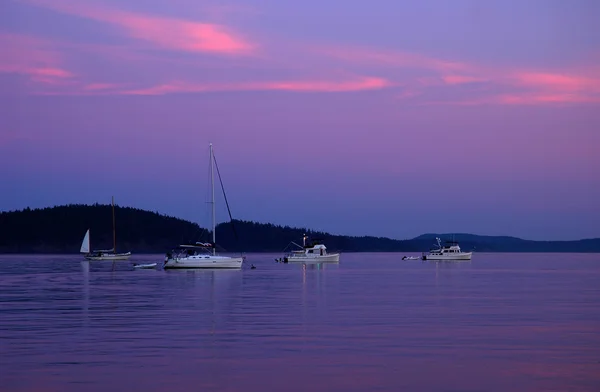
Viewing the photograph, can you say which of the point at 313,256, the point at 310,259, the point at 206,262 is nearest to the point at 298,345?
the point at 206,262

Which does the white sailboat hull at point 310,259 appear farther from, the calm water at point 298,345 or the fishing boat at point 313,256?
the calm water at point 298,345

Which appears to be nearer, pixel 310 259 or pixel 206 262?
pixel 206 262

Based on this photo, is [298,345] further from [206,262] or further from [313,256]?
[313,256]

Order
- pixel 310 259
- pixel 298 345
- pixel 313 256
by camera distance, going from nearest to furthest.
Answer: pixel 298 345
pixel 310 259
pixel 313 256

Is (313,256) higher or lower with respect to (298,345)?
higher

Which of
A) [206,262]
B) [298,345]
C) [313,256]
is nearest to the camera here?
[298,345]

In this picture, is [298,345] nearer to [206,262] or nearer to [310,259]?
[206,262]

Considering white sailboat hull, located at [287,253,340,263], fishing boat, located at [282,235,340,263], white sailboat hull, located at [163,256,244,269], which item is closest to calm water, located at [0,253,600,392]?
white sailboat hull, located at [163,256,244,269]

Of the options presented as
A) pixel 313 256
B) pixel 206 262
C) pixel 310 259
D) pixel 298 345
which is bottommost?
pixel 298 345

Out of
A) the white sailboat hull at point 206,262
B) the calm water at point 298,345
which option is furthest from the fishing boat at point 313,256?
the calm water at point 298,345

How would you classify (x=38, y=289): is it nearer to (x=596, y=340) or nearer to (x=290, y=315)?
(x=290, y=315)

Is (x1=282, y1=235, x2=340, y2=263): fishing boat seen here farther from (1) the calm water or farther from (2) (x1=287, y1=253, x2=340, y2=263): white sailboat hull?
(1) the calm water

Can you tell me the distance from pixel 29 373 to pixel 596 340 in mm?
21409

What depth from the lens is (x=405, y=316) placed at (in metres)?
47.5
